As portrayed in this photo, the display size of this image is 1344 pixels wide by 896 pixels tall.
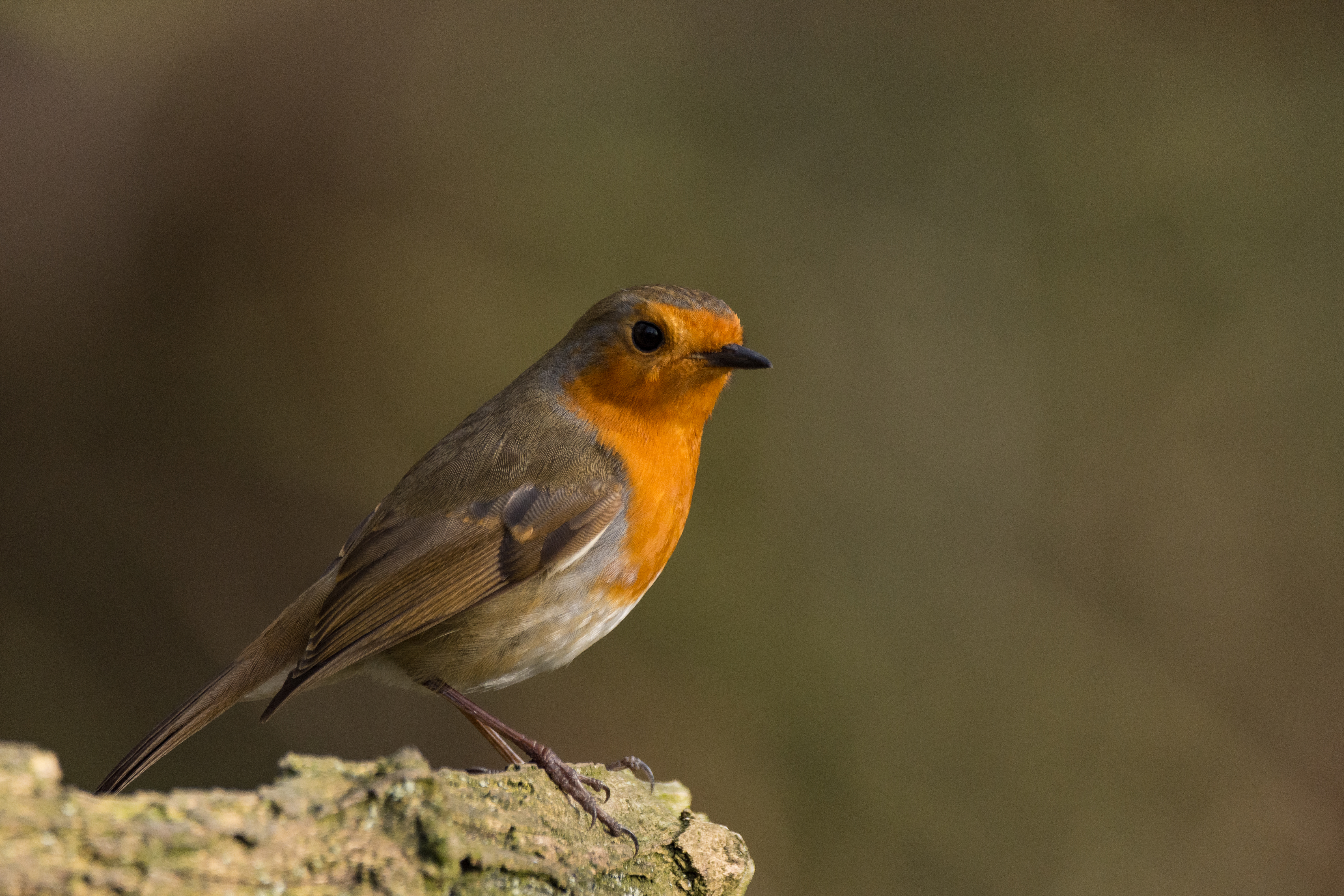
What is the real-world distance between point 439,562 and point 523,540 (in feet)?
0.70

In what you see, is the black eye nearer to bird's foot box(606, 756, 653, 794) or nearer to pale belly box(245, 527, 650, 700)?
pale belly box(245, 527, 650, 700)

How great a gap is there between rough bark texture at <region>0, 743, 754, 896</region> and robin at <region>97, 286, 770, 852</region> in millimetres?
339

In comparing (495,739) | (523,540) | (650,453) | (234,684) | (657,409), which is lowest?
(234,684)

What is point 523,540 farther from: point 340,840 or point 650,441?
point 340,840

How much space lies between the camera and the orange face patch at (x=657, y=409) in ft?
9.99

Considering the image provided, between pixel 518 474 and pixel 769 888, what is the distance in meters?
2.37

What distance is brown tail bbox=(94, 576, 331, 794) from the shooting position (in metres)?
2.60

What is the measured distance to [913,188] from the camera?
17.6 feet

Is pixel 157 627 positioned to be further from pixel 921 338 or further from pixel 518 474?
pixel 921 338

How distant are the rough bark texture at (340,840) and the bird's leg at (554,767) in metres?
0.06

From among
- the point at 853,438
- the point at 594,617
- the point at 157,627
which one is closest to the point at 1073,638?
the point at 853,438

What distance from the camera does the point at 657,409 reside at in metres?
3.17

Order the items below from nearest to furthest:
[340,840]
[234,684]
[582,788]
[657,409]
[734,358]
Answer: [340,840], [582,788], [234,684], [734,358], [657,409]

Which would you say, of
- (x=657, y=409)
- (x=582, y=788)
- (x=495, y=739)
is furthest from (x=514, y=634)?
(x=657, y=409)
